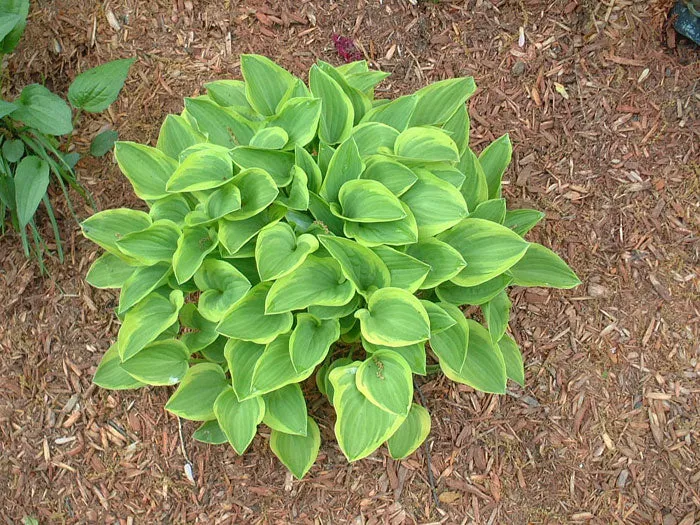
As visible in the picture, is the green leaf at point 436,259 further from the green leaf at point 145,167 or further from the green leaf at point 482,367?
the green leaf at point 145,167

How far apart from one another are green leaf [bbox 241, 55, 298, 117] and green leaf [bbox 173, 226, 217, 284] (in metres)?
0.47

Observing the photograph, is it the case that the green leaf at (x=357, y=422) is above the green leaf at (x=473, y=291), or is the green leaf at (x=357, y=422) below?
below

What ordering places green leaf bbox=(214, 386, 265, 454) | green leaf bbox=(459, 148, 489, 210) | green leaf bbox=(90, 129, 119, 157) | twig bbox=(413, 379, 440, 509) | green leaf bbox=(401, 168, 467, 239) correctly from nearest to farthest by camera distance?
green leaf bbox=(401, 168, 467, 239) → green leaf bbox=(214, 386, 265, 454) → green leaf bbox=(459, 148, 489, 210) → twig bbox=(413, 379, 440, 509) → green leaf bbox=(90, 129, 119, 157)

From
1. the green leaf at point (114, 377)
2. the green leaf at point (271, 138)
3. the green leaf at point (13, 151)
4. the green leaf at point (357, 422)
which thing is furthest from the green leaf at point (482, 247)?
the green leaf at point (13, 151)

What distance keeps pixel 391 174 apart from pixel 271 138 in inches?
15.0

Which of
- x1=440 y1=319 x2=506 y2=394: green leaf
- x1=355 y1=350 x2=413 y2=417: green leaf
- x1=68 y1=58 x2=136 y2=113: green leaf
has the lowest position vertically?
x1=440 y1=319 x2=506 y2=394: green leaf

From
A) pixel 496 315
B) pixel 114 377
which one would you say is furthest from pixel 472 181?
pixel 114 377

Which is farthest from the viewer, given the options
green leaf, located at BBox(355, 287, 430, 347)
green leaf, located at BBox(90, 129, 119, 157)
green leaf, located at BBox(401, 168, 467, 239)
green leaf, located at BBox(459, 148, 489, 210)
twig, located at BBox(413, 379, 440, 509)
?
green leaf, located at BBox(90, 129, 119, 157)

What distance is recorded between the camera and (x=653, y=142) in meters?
2.81

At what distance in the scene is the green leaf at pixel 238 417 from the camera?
201 centimetres

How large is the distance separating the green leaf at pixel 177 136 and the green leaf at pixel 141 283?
16.0 inches

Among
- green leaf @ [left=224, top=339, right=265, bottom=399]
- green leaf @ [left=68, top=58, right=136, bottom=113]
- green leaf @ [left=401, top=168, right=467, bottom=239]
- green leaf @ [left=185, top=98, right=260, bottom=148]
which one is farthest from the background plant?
green leaf @ [left=401, top=168, right=467, bottom=239]

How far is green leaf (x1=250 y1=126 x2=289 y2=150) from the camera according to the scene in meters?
1.96

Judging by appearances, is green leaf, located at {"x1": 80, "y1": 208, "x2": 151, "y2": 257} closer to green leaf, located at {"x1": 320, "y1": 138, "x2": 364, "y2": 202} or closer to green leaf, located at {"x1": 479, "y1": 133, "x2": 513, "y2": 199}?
green leaf, located at {"x1": 320, "y1": 138, "x2": 364, "y2": 202}
